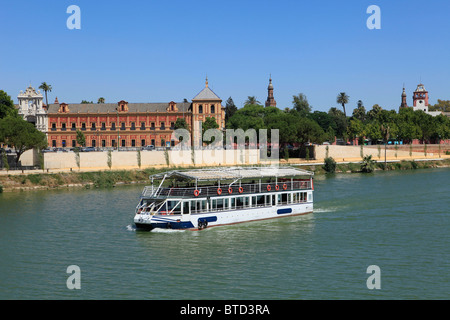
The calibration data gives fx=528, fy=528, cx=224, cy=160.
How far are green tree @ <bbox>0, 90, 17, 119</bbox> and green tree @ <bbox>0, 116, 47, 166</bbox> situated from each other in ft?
55.5

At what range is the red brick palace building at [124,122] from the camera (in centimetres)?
11962

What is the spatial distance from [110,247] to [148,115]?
84.6 m

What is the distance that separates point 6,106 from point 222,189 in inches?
2713

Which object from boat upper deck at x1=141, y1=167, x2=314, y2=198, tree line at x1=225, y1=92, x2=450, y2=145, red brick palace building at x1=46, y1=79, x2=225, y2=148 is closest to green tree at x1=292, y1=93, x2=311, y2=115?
tree line at x1=225, y1=92, x2=450, y2=145

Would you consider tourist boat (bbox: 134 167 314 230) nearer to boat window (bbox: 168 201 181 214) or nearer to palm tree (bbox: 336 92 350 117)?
boat window (bbox: 168 201 181 214)

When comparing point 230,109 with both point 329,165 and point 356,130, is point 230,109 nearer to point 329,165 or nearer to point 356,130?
point 356,130

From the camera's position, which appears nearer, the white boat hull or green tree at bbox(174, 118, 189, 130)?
the white boat hull

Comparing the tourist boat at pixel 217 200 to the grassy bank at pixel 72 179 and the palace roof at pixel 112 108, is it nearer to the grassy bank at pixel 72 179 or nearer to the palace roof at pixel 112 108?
the grassy bank at pixel 72 179

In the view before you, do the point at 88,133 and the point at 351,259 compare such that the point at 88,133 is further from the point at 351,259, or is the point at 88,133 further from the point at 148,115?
the point at 351,259

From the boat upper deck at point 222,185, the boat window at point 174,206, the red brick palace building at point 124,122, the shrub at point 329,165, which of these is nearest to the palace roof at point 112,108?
the red brick palace building at point 124,122

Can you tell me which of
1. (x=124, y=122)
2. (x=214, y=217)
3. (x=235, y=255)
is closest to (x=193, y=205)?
(x=214, y=217)

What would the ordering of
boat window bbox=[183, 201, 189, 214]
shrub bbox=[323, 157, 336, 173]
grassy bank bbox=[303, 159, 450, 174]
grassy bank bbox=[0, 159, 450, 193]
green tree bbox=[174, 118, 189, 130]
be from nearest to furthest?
boat window bbox=[183, 201, 189, 214] → grassy bank bbox=[0, 159, 450, 193] → shrub bbox=[323, 157, 336, 173] → grassy bank bbox=[303, 159, 450, 174] → green tree bbox=[174, 118, 189, 130]

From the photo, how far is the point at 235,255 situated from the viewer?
35.8 m

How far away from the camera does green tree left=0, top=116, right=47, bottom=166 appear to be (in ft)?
261
